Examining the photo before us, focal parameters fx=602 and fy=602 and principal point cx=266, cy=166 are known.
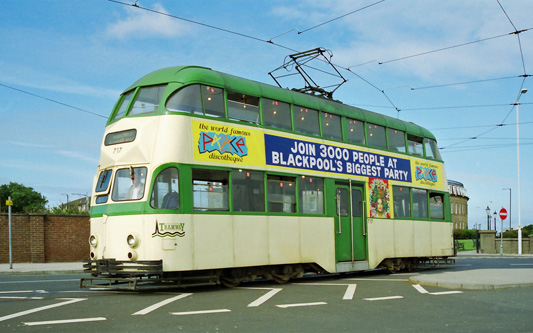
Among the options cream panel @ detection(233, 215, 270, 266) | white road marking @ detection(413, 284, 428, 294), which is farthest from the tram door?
cream panel @ detection(233, 215, 270, 266)

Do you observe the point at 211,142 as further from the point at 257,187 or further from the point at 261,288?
the point at 261,288

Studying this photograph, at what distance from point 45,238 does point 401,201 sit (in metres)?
18.1

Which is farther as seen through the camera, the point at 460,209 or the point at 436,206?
the point at 460,209

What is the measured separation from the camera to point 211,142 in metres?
13.0

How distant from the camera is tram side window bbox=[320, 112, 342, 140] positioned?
53.7 ft

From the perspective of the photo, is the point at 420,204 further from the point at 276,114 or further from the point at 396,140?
the point at 276,114

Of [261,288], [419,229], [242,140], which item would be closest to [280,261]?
[261,288]

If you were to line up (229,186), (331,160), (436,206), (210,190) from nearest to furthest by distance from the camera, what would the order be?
(210,190) → (229,186) → (331,160) → (436,206)

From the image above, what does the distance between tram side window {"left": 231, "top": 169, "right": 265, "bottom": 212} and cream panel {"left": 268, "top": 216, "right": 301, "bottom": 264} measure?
562 millimetres

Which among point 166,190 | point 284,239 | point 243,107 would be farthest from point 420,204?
point 166,190

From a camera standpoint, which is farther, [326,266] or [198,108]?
[326,266]

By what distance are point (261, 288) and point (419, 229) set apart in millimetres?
8283

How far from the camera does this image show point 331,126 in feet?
54.7

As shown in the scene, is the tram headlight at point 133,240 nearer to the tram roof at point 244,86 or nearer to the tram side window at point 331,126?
the tram roof at point 244,86
